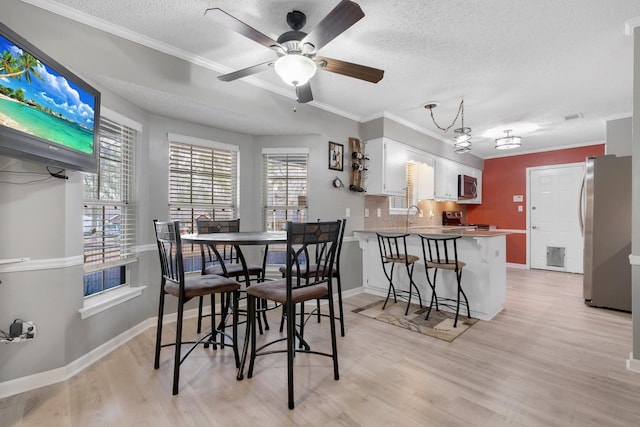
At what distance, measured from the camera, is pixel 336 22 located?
1.61m

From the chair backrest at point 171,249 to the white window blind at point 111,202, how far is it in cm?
77

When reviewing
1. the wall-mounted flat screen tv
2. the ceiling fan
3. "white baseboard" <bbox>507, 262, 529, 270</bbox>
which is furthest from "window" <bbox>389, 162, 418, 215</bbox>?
the wall-mounted flat screen tv

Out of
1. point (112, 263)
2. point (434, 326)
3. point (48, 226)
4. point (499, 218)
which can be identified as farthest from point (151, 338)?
point (499, 218)

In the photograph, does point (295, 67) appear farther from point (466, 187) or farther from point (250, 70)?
point (466, 187)

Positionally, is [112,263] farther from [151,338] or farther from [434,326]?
[434,326]

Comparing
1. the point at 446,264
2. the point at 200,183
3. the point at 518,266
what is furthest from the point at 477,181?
the point at 200,183

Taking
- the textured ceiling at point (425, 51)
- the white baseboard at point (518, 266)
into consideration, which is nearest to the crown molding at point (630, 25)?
the textured ceiling at point (425, 51)

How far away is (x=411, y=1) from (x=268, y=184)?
2.49m

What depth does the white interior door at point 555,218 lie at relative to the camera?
5.57m

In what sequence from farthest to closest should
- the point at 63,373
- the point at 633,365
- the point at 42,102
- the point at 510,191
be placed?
the point at 510,191
the point at 633,365
the point at 63,373
the point at 42,102

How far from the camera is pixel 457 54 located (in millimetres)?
2604

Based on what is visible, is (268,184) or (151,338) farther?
(268,184)

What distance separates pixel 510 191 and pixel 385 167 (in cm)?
400

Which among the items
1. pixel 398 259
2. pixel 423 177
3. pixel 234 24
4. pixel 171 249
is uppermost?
pixel 234 24
